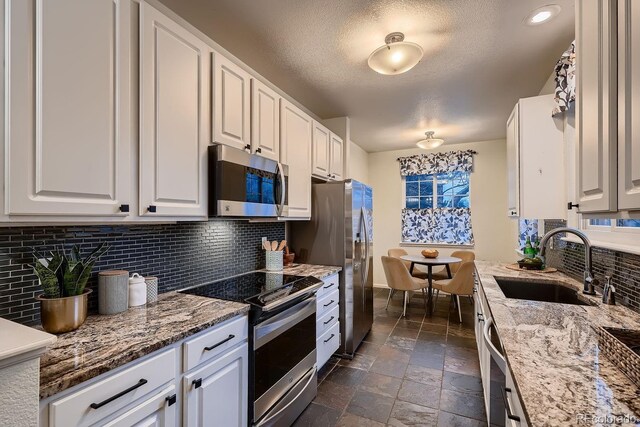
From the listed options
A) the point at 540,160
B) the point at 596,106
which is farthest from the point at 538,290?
the point at 596,106

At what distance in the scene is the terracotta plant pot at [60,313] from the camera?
1.08 meters

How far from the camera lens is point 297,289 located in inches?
76.0

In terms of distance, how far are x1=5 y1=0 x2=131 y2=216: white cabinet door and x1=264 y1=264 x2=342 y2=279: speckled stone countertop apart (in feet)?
5.08

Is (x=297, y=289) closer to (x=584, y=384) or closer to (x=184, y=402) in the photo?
(x=184, y=402)

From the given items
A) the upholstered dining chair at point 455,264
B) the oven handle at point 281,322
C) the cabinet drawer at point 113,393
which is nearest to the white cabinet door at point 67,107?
the cabinet drawer at point 113,393

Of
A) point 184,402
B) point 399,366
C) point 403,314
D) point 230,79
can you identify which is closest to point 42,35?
point 230,79

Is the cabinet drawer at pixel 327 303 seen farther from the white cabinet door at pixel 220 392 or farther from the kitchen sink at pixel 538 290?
the kitchen sink at pixel 538 290

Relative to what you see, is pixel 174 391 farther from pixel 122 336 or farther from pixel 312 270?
pixel 312 270

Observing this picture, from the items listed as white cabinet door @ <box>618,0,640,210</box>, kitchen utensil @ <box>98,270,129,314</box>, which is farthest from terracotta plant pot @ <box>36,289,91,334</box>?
white cabinet door @ <box>618,0,640,210</box>

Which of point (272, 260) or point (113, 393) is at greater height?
point (272, 260)

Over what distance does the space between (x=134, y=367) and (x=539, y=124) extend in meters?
2.92

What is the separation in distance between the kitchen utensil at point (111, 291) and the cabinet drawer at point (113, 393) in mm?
459

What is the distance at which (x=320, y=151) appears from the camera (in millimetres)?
3041

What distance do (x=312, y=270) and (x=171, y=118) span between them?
169 cm
